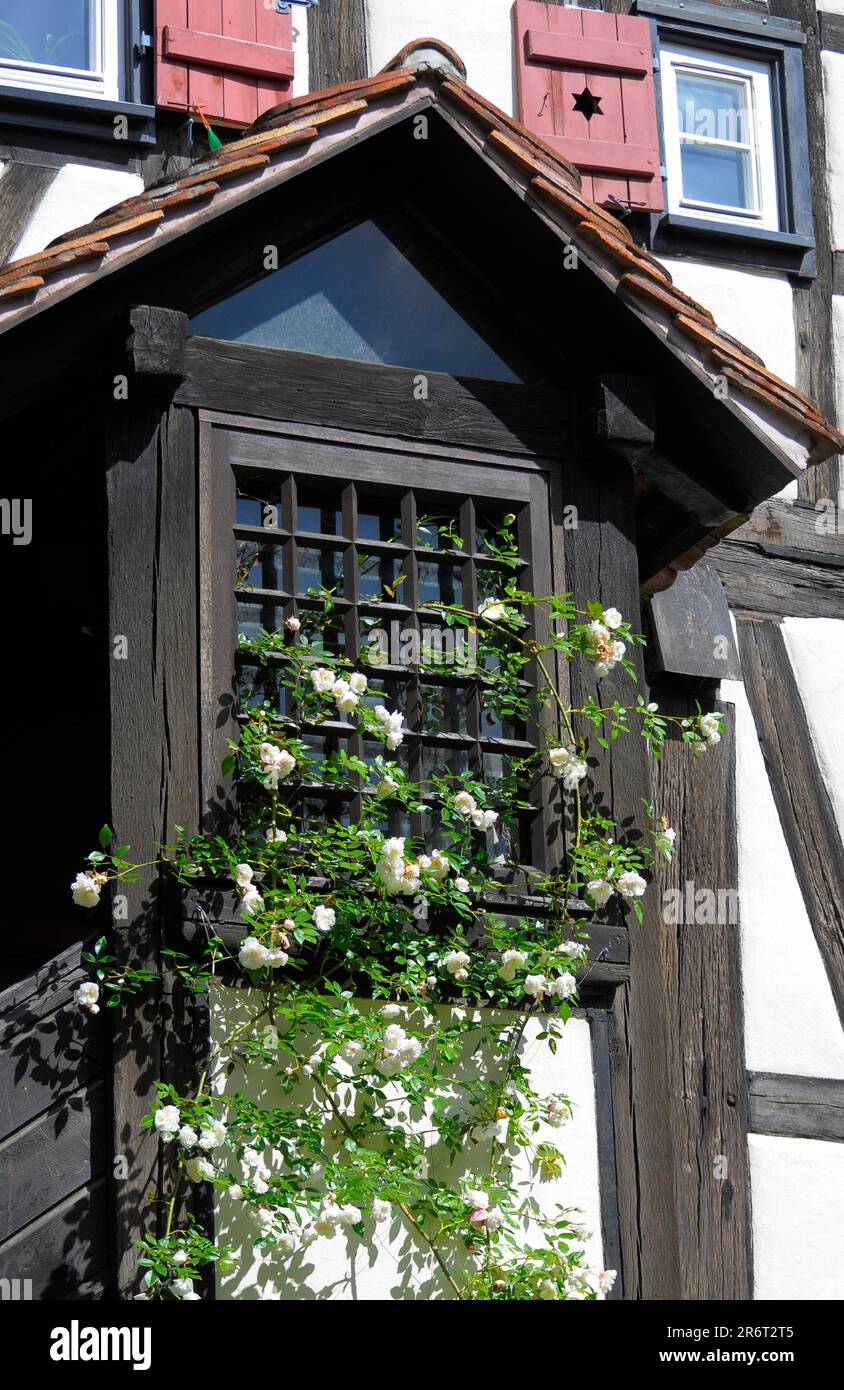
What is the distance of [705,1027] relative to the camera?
22.6ft

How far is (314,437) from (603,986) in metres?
1.54

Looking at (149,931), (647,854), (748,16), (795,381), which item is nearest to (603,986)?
(647,854)

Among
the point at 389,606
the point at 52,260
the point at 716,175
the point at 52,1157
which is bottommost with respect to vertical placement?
the point at 52,1157

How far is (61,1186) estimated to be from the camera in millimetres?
4965

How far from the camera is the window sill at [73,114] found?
690 cm

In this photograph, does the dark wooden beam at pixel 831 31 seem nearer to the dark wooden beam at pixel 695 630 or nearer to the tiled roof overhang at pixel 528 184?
the dark wooden beam at pixel 695 630

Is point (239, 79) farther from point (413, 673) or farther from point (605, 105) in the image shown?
point (413, 673)

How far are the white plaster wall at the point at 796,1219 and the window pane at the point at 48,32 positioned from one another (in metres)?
4.00

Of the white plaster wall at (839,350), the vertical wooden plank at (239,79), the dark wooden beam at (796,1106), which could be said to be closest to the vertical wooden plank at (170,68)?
the vertical wooden plank at (239,79)

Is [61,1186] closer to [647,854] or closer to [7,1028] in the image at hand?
[7,1028]

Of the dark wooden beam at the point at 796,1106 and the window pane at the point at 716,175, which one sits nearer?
the dark wooden beam at the point at 796,1106

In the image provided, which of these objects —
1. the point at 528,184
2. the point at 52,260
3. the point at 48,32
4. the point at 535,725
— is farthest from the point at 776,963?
the point at 48,32

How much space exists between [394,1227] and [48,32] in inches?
160

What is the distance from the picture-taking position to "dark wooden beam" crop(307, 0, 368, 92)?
738 centimetres
